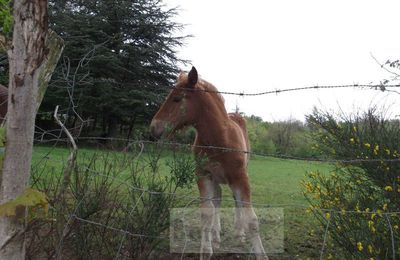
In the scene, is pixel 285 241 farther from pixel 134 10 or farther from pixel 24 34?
pixel 134 10

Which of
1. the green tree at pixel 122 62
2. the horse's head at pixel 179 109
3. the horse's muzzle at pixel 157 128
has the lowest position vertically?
the horse's muzzle at pixel 157 128

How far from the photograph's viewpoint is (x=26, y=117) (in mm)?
1604

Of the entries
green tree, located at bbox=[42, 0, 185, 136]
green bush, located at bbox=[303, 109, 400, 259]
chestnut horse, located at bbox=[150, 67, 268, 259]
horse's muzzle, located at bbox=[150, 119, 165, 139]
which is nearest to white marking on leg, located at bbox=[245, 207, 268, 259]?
chestnut horse, located at bbox=[150, 67, 268, 259]

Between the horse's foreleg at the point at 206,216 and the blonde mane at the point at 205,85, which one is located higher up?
the blonde mane at the point at 205,85

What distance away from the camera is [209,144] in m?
3.70

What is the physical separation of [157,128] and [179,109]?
0.29m

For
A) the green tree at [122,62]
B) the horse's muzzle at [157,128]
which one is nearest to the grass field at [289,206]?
the horse's muzzle at [157,128]

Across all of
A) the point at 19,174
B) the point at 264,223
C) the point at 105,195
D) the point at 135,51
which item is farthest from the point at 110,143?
the point at 135,51

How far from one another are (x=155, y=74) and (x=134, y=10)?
4454 mm

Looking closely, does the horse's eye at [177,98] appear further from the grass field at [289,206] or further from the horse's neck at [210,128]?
the grass field at [289,206]

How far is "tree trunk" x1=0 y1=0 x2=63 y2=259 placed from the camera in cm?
159

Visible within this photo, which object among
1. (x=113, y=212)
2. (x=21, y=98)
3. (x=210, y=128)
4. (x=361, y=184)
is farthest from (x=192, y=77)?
(x=21, y=98)

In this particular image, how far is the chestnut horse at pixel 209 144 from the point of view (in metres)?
3.57

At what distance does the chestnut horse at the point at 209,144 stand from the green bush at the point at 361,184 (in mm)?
657
